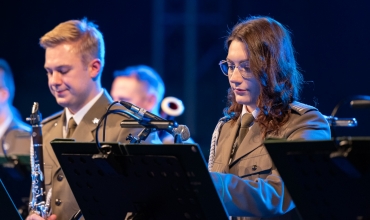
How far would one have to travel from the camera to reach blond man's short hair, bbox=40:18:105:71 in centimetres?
390

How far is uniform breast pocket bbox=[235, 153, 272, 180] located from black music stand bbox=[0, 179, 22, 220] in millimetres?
1039

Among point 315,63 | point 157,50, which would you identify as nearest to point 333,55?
point 315,63

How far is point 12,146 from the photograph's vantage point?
449 cm

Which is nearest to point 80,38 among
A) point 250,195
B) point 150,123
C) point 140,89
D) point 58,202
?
point 58,202

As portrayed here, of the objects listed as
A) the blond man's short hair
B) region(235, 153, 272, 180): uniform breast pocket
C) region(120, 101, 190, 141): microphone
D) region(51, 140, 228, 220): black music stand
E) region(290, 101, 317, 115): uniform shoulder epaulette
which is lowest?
region(235, 153, 272, 180): uniform breast pocket

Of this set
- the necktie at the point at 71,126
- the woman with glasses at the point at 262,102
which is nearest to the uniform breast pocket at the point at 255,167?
the woman with glasses at the point at 262,102

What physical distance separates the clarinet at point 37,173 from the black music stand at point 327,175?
1.85 m

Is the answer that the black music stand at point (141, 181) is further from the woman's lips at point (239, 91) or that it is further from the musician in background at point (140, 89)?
the musician in background at point (140, 89)

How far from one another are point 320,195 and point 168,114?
9.78 ft

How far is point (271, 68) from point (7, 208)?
53.6 inches

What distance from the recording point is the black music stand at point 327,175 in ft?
6.77

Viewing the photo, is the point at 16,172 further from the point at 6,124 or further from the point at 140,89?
the point at 140,89

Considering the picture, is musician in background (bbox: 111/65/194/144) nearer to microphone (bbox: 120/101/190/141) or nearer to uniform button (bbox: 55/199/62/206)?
uniform button (bbox: 55/199/62/206)

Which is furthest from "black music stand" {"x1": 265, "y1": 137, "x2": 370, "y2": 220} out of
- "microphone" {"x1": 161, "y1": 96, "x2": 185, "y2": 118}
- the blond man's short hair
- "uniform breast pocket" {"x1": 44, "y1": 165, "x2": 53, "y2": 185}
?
"microphone" {"x1": 161, "y1": 96, "x2": 185, "y2": 118}
